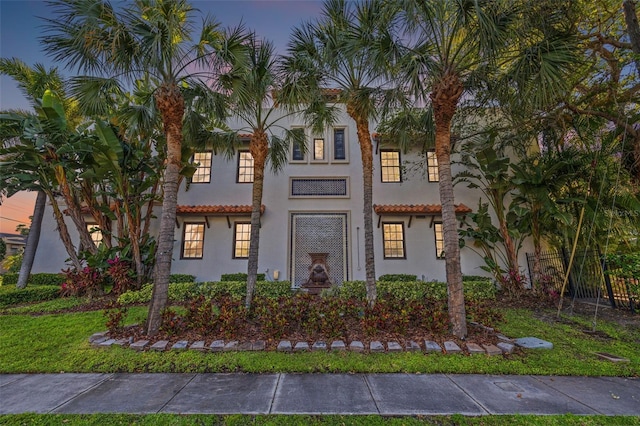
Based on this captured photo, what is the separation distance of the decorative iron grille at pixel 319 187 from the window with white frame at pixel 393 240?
2708 millimetres

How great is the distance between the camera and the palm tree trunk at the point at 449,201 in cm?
582

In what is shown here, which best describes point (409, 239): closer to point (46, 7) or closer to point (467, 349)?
point (467, 349)

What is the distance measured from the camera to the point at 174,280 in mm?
11477

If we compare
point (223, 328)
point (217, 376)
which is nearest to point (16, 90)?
point (223, 328)

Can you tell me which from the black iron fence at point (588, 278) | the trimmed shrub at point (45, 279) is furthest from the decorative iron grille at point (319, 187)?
the trimmed shrub at point (45, 279)

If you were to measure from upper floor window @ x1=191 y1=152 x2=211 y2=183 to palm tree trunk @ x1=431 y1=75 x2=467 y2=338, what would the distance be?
1098cm

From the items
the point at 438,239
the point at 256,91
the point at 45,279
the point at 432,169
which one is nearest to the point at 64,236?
the point at 45,279

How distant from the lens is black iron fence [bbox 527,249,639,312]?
812 cm

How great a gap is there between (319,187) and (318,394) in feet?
33.3

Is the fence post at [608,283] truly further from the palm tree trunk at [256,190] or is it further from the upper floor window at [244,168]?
the upper floor window at [244,168]

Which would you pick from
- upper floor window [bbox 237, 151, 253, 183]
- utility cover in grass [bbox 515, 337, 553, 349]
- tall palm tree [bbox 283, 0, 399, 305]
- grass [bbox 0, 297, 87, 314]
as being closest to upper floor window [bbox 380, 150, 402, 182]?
tall palm tree [bbox 283, 0, 399, 305]

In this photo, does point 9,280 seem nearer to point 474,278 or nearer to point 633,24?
point 474,278

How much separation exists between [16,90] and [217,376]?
580 inches

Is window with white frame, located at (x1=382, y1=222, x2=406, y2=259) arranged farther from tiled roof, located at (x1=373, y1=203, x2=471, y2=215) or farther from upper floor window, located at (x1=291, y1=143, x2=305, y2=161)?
upper floor window, located at (x1=291, y1=143, x2=305, y2=161)
